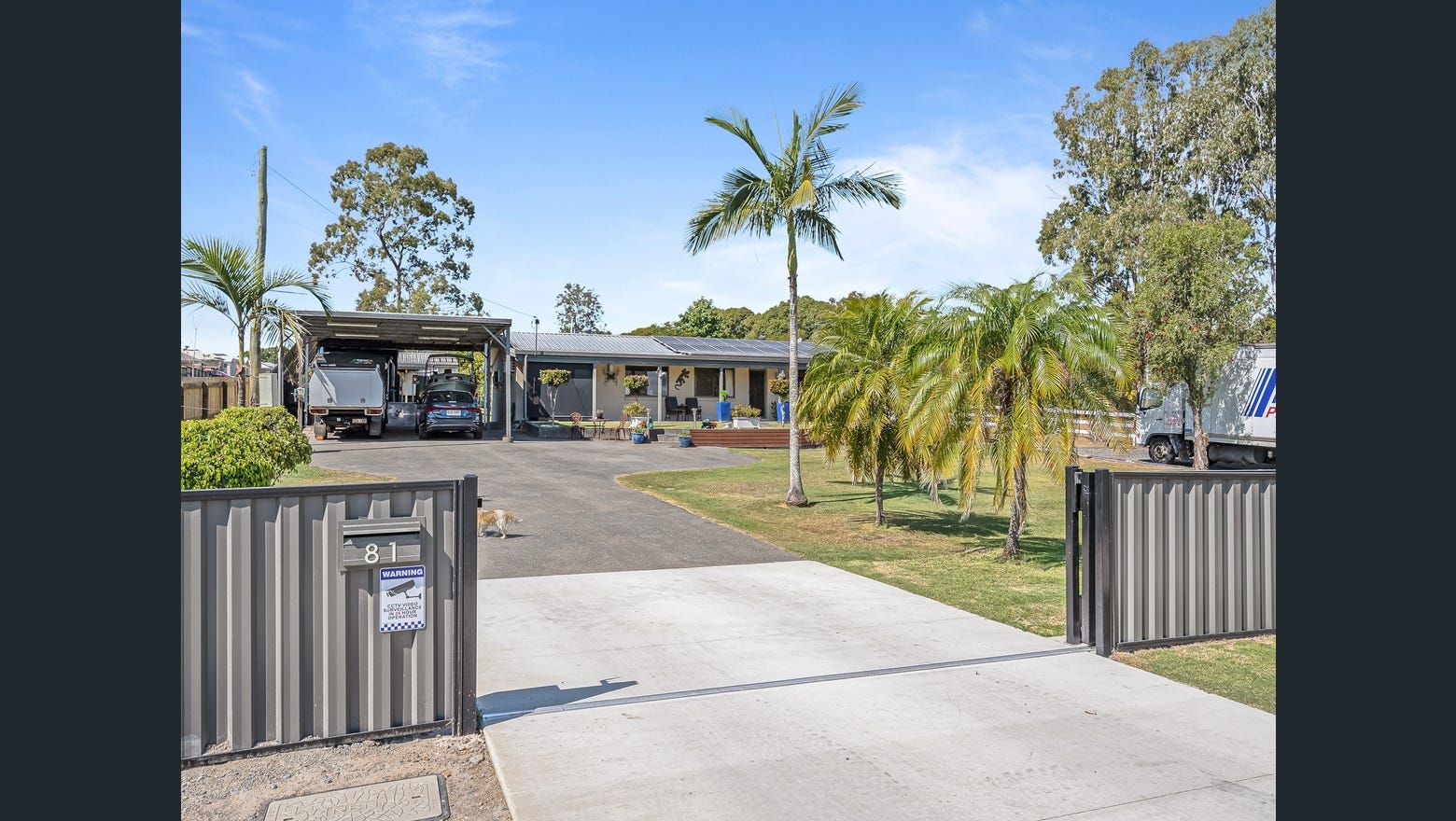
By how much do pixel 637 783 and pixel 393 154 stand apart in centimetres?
5013

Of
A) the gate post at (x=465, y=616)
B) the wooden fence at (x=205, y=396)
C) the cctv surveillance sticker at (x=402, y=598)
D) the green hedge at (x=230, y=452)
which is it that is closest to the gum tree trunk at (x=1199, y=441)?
the green hedge at (x=230, y=452)

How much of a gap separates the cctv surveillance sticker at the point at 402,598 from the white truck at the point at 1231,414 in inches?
946

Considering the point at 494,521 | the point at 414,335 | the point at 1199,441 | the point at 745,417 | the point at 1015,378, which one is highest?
the point at 414,335

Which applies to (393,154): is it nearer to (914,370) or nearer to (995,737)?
(914,370)

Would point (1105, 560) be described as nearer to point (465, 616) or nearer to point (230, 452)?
point (465, 616)

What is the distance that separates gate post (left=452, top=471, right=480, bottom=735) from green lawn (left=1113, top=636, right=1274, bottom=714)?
4.28 metres

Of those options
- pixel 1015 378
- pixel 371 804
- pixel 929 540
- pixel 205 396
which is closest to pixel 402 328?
pixel 205 396

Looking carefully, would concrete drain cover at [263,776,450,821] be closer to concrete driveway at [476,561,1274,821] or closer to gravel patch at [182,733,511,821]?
gravel patch at [182,733,511,821]

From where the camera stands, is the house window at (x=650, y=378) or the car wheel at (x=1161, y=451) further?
the house window at (x=650, y=378)

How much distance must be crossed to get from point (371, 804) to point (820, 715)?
2.33 metres

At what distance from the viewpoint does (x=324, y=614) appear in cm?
434

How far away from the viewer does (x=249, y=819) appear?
3.62m

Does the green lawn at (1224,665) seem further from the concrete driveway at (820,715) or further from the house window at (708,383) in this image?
the house window at (708,383)

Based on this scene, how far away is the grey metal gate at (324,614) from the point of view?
4.12 meters
